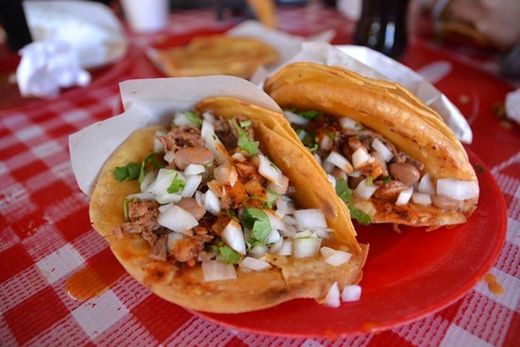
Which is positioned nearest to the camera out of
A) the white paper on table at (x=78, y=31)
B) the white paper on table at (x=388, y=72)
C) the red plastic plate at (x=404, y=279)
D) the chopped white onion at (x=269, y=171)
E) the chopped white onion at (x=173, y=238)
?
the red plastic plate at (x=404, y=279)

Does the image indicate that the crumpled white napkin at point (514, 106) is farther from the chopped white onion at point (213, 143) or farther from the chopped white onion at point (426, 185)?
the chopped white onion at point (213, 143)

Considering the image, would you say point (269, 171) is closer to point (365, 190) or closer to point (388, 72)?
point (365, 190)

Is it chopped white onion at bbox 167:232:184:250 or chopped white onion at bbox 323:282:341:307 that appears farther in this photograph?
chopped white onion at bbox 167:232:184:250

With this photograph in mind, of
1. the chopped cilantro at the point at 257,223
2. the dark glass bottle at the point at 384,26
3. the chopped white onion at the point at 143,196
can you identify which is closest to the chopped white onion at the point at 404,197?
the chopped cilantro at the point at 257,223

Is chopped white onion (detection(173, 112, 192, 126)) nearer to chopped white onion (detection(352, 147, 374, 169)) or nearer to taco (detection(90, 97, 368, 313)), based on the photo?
taco (detection(90, 97, 368, 313))

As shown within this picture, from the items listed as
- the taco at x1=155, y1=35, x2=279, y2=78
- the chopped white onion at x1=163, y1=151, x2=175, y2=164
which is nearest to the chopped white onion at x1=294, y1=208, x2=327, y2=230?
the chopped white onion at x1=163, y1=151, x2=175, y2=164

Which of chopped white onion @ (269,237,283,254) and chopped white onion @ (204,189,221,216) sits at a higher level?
chopped white onion @ (204,189,221,216)
